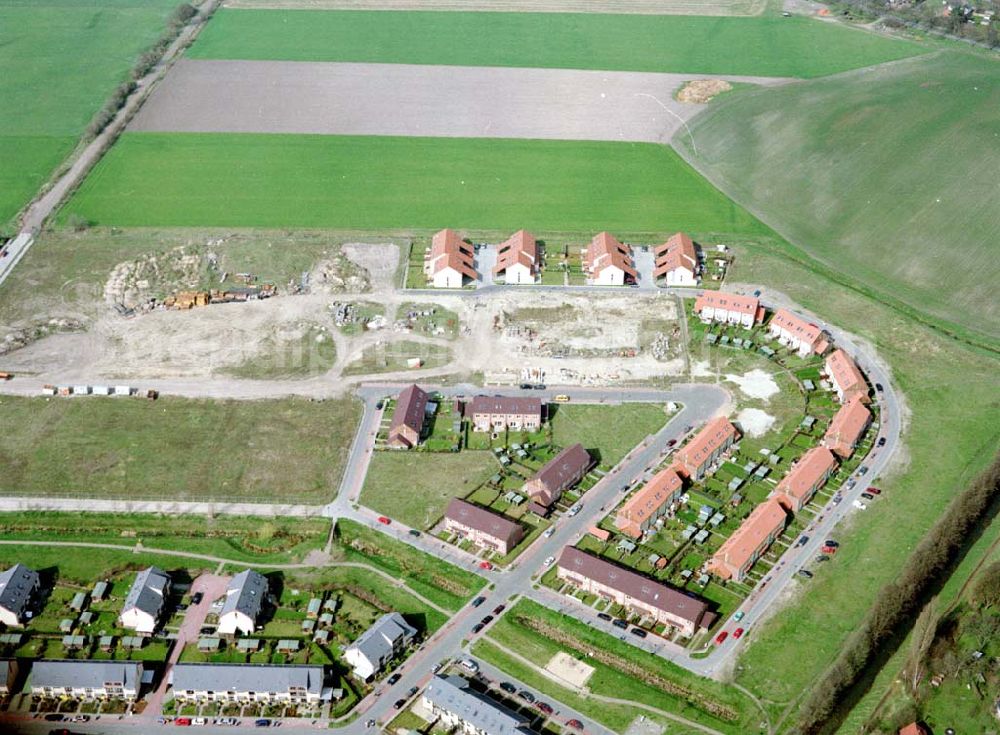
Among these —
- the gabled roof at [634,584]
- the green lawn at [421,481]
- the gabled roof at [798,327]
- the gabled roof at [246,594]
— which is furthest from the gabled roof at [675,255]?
the gabled roof at [246,594]

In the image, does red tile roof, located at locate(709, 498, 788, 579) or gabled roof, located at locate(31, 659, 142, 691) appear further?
red tile roof, located at locate(709, 498, 788, 579)

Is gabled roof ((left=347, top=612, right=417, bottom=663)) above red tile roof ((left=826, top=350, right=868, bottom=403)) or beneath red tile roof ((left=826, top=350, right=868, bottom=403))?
beneath

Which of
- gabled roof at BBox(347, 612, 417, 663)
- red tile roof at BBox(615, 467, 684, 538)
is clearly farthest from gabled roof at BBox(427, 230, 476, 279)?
gabled roof at BBox(347, 612, 417, 663)

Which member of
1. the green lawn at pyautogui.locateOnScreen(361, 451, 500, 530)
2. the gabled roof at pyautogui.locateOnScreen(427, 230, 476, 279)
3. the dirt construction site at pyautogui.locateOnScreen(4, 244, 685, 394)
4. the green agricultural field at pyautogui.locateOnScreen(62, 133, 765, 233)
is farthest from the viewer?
the green agricultural field at pyautogui.locateOnScreen(62, 133, 765, 233)

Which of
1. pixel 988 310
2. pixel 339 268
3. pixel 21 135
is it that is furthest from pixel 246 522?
pixel 21 135

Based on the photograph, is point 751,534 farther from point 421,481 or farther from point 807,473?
point 421,481

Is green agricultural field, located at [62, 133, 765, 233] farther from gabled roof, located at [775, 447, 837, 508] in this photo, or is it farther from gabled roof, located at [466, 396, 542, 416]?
gabled roof, located at [775, 447, 837, 508]

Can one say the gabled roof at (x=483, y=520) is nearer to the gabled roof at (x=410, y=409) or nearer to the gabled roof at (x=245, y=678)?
the gabled roof at (x=410, y=409)
